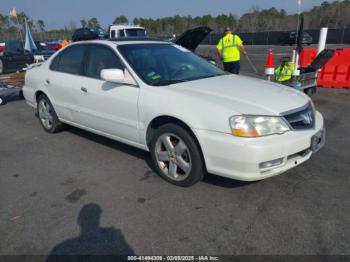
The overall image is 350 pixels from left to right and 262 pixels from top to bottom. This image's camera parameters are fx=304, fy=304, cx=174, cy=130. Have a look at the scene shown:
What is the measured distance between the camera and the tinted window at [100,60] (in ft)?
12.9

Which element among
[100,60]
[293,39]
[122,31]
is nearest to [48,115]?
[100,60]

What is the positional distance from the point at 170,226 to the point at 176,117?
1.10 metres

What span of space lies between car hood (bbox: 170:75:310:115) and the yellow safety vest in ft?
16.5

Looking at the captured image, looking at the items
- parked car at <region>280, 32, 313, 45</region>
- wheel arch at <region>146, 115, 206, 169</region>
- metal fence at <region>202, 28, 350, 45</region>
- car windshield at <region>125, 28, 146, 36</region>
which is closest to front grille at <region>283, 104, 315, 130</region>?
wheel arch at <region>146, 115, 206, 169</region>

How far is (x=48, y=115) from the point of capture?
5.36 metres

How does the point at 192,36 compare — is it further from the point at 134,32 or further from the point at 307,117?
the point at 134,32

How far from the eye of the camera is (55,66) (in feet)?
16.4

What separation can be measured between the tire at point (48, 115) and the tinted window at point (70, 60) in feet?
2.15

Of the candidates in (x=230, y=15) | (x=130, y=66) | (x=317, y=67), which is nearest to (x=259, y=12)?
(x=230, y=15)

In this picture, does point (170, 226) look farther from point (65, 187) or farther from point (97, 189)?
point (65, 187)

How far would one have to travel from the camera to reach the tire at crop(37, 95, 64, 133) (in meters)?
5.22

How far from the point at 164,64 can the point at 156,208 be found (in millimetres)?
1873

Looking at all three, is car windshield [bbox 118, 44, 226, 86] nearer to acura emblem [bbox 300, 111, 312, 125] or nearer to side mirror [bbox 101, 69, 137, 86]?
side mirror [bbox 101, 69, 137, 86]

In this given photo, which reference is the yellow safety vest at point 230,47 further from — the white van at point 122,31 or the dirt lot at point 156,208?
the white van at point 122,31
